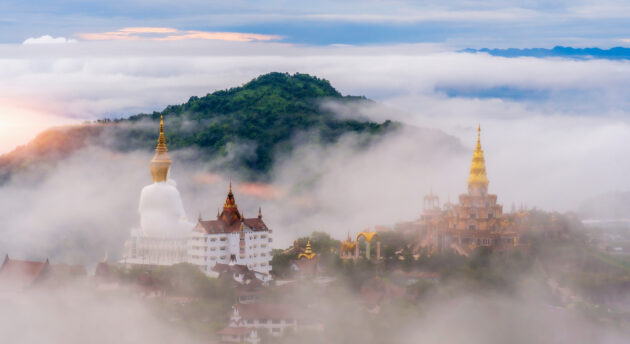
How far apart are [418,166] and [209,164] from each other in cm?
1099

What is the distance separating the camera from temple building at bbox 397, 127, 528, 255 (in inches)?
1414

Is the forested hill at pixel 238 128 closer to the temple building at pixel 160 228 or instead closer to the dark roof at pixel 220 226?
the temple building at pixel 160 228

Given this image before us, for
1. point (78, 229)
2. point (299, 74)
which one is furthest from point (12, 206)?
point (299, 74)

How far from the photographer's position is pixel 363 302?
103 ft

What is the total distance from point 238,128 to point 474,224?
29152 millimetres

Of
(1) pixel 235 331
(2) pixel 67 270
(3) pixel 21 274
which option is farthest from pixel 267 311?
(3) pixel 21 274

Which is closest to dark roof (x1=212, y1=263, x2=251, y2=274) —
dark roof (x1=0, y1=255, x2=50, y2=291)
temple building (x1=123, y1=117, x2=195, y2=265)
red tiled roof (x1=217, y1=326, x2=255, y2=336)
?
temple building (x1=123, y1=117, x2=195, y2=265)

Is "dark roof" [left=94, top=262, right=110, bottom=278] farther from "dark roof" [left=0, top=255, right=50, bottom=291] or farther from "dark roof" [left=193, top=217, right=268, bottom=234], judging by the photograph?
"dark roof" [left=193, top=217, right=268, bottom=234]

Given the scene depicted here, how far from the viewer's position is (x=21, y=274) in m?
31.3

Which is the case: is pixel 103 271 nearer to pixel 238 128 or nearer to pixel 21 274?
pixel 21 274

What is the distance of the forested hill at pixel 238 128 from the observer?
55.7 m

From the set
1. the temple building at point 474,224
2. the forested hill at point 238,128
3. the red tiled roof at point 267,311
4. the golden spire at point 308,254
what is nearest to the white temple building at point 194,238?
the golden spire at point 308,254

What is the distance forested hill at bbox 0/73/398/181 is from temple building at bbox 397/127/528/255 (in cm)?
2082

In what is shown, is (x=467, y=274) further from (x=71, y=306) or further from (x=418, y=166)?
(x=418, y=166)
